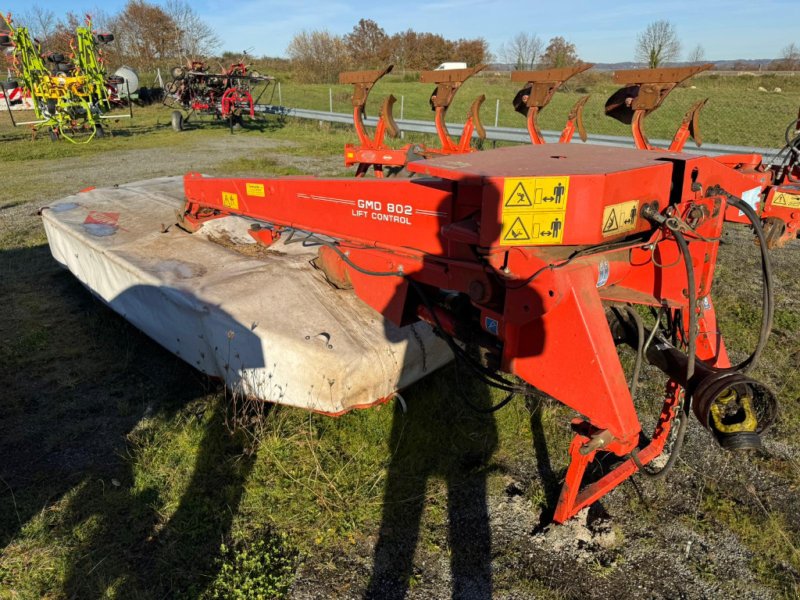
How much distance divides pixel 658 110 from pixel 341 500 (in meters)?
25.2

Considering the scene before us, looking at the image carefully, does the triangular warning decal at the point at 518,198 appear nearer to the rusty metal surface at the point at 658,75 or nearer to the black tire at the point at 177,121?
the rusty metal surface at the point at 658,75

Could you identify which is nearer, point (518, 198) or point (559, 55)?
point (518, 198)

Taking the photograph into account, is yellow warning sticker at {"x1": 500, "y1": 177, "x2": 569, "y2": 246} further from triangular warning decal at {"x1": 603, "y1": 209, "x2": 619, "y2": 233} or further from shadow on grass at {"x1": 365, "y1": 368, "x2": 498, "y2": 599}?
shadow on grass at {"x1": 365, "y1": 368, "x2": 498, "y2": 599}

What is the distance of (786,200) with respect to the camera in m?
3.79

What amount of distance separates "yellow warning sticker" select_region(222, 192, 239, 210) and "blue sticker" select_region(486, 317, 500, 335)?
8.21 ft

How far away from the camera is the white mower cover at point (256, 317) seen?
328 cm

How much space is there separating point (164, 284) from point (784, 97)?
3291 centimetres

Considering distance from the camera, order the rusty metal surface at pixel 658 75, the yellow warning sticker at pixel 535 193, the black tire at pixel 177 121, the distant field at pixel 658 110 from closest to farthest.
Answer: the yellow warning sticker at pixel 535 193 < the rusty metal surface at pixel 658 75 < the distant field at pixel 658 110 < the black tire at pixel 177 121

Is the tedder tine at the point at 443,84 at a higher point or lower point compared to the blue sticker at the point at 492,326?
higher

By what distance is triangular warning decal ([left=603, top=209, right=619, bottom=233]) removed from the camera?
2248 millimetres

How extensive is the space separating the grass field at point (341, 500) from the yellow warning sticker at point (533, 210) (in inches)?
63.1

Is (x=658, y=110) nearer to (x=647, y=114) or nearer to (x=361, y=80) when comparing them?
(x=361, y=80)

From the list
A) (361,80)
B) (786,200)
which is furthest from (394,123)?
(786,200)

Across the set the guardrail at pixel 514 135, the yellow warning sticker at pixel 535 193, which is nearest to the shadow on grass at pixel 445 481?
the yellow warning sticker at pixel 535 193
